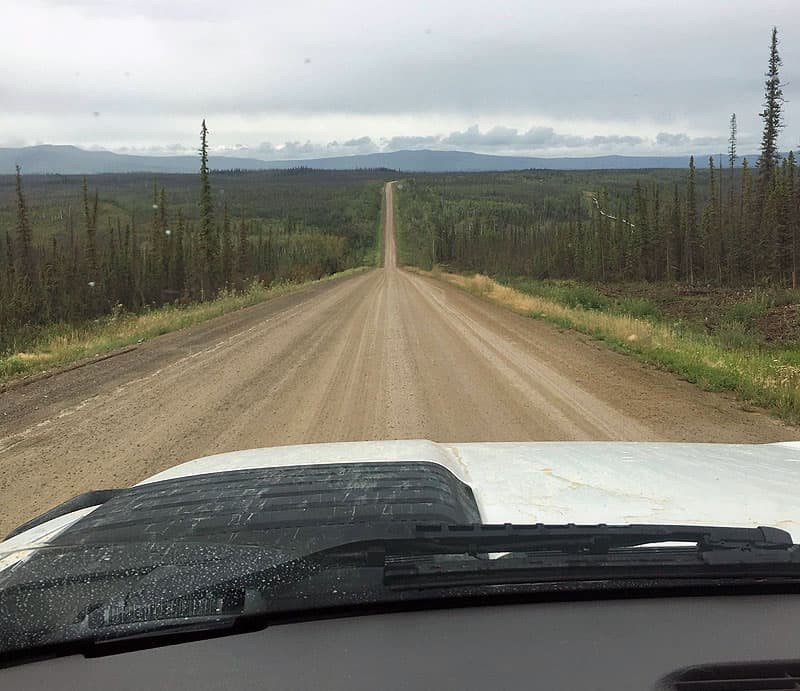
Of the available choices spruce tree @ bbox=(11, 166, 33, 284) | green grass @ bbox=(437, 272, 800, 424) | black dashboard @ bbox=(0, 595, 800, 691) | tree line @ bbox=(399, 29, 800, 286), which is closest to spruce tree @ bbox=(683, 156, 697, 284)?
tree line @ bbox=(399, 29, 800, 286)

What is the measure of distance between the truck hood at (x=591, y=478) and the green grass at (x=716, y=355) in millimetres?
5059

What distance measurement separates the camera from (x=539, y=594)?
1744 millimetres

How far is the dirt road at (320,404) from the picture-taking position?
6.30 m

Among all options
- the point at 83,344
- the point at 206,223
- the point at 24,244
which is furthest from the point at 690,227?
the point at 83,344

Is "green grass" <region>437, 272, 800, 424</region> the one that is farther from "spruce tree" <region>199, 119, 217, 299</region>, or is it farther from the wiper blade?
"spruce tree" <region>199, 119, 217, 299</region>

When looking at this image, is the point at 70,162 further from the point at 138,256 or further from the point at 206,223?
the point at 206,223

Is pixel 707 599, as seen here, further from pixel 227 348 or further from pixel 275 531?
pixel 227 348

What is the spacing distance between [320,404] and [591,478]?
5.65 metres

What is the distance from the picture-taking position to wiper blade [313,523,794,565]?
6.06 feet

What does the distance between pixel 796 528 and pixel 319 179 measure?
203 meters

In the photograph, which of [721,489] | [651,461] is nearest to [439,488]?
[721,489]

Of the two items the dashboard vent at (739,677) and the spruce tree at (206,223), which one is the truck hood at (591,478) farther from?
the spruce tree at (206,223)

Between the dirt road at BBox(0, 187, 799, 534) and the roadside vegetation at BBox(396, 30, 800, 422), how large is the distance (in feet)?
4.17

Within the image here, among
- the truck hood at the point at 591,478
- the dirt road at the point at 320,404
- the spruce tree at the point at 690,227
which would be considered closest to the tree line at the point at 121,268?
the dirt road at the point at 320,404
